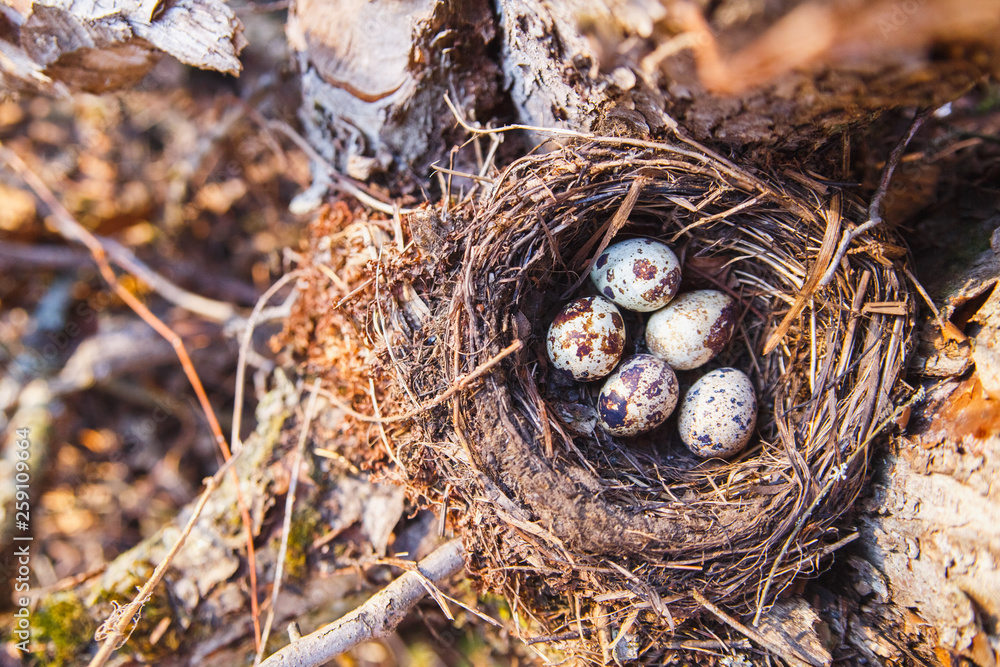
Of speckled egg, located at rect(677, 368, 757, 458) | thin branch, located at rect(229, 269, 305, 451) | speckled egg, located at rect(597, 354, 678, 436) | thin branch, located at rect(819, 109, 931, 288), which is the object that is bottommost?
speckled egg, located at rect(677, 368, 757, 458)

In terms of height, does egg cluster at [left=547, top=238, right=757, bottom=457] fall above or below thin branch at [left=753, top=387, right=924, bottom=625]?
above

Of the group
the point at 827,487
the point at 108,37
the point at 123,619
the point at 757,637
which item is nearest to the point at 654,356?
the point at 827,487

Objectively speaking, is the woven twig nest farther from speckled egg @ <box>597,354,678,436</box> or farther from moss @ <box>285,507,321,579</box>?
moss @ <box>285,507,321,579</box>

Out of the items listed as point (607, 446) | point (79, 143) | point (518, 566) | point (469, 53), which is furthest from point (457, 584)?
point (79, 143)

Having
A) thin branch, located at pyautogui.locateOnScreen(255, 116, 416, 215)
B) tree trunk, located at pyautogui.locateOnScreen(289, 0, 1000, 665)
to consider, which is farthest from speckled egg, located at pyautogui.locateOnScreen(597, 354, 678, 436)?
thin branch, located at pyautogui.locateOnScreen(255, 116, 416, 215)

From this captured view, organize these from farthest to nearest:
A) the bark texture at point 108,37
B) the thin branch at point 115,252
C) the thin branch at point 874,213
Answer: the thin branch at point 115,252 < the bark texture at point 108,37 < the thin branch at point 874,213

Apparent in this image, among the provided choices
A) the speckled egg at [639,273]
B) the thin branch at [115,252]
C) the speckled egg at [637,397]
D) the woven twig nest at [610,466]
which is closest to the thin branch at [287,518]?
the woven twig nest at [610,466]

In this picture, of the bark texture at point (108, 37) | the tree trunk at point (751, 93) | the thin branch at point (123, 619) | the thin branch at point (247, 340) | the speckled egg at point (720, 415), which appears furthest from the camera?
the thin branch at point (247, 340)

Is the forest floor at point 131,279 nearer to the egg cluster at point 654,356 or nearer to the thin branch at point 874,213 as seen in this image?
the egg cluster at point 654,356
